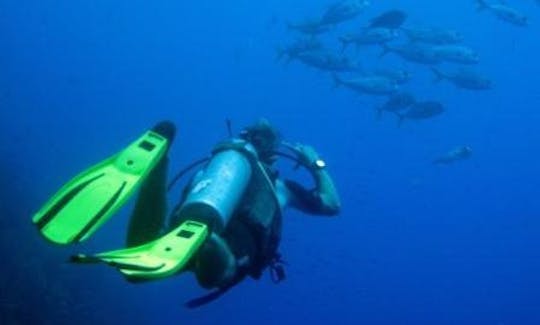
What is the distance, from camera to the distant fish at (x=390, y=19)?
11.3 m

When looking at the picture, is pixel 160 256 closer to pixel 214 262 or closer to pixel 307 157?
pixel 214 262

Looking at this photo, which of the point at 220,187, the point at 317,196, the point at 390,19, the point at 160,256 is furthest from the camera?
the point at 390,19

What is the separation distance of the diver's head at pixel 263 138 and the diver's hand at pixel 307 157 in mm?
368

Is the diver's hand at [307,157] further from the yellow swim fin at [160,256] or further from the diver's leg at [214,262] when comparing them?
the yellow swim fin at [160,256]

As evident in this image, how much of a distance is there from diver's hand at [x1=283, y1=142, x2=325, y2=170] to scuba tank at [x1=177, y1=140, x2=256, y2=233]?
0.94m

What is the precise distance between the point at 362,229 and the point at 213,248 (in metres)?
61.2

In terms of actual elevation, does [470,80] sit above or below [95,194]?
below

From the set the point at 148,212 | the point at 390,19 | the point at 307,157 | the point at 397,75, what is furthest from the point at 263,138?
the point at 397,75

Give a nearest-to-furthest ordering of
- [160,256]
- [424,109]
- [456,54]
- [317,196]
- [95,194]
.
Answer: [160,256]
[95,194]
[317,196]
[424,109]
[456,54]

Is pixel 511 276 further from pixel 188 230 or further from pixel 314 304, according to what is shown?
pixel 188 230

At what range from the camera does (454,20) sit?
11244 centimetres

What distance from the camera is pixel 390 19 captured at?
1152cm

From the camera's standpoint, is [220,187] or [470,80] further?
[470,80]

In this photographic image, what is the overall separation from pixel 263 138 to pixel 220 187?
1044mm
